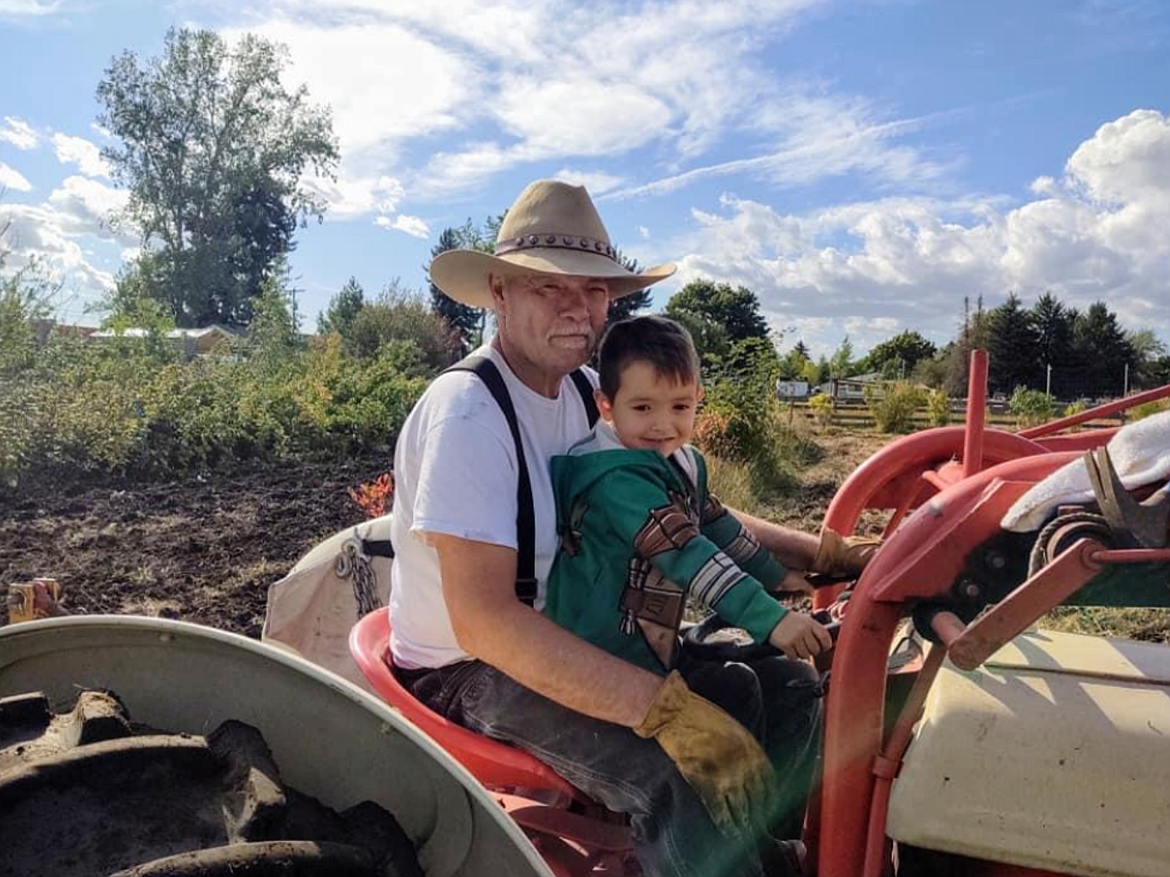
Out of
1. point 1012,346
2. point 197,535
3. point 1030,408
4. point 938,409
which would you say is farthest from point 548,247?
point 1012,346

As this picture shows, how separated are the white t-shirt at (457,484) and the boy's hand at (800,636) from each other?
437 mm

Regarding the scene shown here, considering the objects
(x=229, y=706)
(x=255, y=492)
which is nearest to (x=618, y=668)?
(x=229, y=706)

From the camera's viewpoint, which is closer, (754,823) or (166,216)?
(754,823)

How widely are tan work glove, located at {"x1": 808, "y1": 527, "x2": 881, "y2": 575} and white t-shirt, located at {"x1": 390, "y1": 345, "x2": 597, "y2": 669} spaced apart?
541 millimetres

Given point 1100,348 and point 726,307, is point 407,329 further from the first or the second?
point 1100,348

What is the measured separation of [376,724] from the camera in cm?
139

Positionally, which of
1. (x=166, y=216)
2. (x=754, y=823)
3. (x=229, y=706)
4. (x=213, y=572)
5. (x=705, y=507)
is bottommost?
(x=213, y=572)

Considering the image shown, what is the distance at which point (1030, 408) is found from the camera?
19.3m

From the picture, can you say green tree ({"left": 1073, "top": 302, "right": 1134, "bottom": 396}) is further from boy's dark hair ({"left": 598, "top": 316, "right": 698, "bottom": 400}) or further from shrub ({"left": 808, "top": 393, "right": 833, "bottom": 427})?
boy's dark hair ({"left": 598, "top": 316, "right": 698, "bottom": 400})

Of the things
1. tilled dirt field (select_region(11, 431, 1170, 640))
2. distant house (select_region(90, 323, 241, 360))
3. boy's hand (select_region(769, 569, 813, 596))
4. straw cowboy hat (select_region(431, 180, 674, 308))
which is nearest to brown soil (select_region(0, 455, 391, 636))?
tilled dirt field (select_region(11, 431, 1170, 640))

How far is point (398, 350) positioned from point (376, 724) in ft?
66.4

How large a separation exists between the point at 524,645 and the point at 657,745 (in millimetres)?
273

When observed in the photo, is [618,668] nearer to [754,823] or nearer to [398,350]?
[754,823]

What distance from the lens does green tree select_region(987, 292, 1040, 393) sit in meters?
41.2
